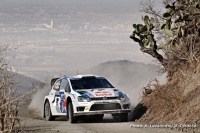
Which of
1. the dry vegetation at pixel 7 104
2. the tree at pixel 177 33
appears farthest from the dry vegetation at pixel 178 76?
the dry vegetation at pixel 7 104

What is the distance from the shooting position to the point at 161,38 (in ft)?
83.7

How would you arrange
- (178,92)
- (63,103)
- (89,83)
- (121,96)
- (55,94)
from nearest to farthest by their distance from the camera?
(178,92) < (121,96) < (63,103) < (89,83) < (55,94)

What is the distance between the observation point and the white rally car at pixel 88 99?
60.7 ft

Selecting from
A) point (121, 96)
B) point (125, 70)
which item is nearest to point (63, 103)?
point (121, 96)

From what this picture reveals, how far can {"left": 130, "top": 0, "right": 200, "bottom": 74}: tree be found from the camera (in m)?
18.5

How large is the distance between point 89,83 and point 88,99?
1.40 m

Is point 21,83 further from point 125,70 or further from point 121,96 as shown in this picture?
point 125,70

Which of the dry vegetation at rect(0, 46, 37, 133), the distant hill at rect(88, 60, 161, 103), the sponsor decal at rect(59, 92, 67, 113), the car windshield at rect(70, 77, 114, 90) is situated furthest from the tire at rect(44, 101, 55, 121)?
the distant hill at rect(88, 60, 161, 103)

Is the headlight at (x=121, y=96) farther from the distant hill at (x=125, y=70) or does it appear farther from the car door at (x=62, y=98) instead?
the distant hill at (x=125, y=70)

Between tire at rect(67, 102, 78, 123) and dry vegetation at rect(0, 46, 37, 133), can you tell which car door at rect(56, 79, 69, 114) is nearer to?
tire at rect(67, 102, 78, 123)

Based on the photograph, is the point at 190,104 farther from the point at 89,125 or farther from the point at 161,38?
the point at 161,38

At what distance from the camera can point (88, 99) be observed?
1861 cm

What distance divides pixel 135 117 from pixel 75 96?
250 cm

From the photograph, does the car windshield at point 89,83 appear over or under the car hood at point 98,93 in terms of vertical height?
over
